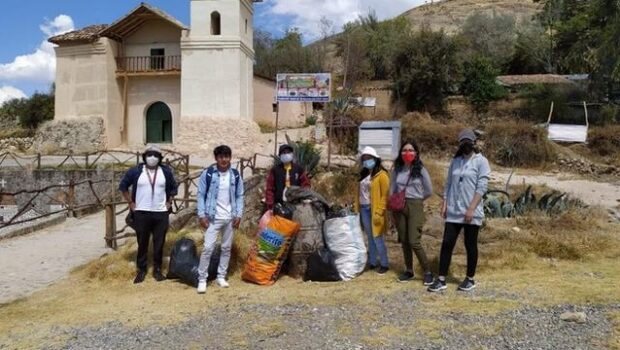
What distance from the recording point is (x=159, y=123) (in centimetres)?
2786

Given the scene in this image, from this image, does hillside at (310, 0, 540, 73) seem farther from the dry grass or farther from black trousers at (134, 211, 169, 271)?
black trousers at (134, 211, 169, 271)

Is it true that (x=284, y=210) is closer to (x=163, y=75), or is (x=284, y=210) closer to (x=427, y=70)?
(x=163, y=75)

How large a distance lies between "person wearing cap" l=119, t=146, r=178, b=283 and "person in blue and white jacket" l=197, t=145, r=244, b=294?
26.3 inches

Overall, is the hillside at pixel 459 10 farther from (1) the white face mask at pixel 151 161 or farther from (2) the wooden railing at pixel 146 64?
(1) the white face mask at pixel 151 161

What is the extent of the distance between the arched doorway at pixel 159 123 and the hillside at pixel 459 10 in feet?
158

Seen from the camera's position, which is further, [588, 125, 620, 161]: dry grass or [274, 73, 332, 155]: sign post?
[588, 125, 620, 161]: dry grass

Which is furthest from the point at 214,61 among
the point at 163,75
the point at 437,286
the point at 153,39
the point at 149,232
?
the point at 437,286

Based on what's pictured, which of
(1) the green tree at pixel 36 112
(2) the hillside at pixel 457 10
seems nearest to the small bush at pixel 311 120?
(1) the green tree at pixel 36 112

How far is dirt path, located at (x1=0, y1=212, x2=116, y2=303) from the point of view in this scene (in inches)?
273

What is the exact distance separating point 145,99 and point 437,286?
25.0 metres

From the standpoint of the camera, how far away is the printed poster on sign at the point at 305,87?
44.0 ft

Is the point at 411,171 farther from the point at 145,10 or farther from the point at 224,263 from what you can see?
the point at 145,10

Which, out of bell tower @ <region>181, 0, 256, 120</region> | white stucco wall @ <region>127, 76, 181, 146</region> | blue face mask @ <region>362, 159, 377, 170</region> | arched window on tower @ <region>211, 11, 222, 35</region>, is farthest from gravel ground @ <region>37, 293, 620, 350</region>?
white stucco wall @ <region>127, 76, 181, 146</region>

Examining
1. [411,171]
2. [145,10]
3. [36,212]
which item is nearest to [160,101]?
[145,10]
